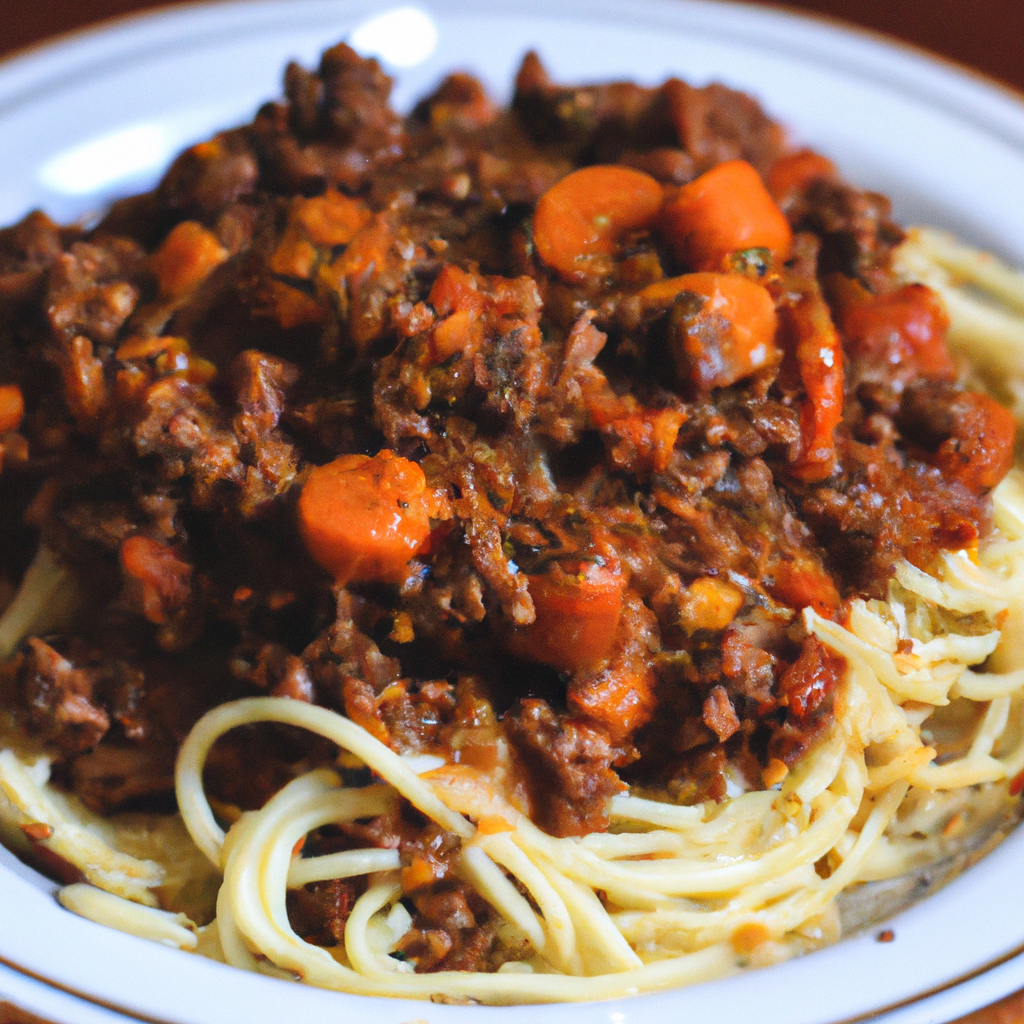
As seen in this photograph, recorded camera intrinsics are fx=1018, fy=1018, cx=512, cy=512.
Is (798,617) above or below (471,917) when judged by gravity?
above

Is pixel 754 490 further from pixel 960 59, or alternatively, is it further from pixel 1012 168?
pixel 960 59

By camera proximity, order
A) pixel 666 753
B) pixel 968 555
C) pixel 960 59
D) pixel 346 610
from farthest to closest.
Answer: pixel 960 59, pixel 968 555, pixel 666 753, pixel 346 610

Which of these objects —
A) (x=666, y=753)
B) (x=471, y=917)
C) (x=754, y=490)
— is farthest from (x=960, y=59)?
(x=471, y=917)

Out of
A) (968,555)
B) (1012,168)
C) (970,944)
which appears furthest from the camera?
(1012,168)

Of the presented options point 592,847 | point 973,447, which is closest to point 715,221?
point 973,447

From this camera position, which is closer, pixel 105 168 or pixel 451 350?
pixel 451 350

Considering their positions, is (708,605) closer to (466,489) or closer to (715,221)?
(466,489)

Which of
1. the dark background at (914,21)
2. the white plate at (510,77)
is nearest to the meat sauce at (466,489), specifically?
the white plate at (510,77)
